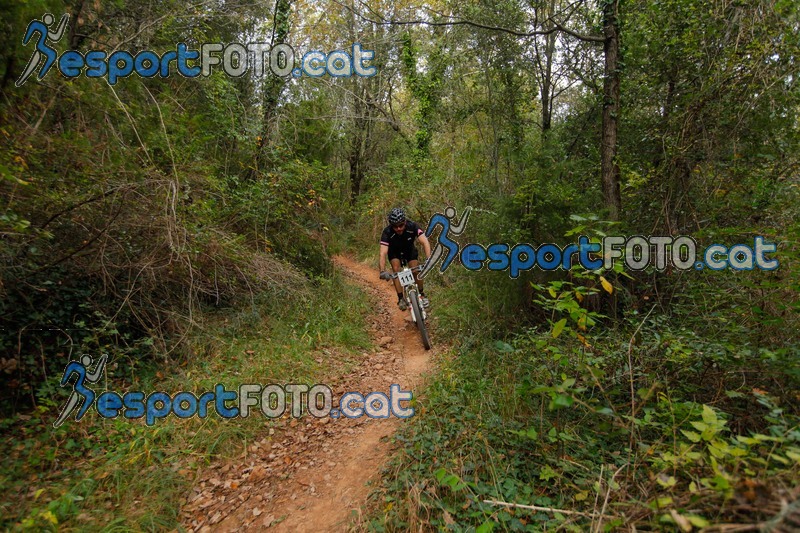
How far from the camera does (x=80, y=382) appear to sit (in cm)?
403

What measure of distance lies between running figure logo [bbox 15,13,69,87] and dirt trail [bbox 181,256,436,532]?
171 inches

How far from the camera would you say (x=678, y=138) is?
4273 millimetres

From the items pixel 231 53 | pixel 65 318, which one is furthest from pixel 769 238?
pixel 231 53

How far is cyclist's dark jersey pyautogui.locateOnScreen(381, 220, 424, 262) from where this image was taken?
6129mm

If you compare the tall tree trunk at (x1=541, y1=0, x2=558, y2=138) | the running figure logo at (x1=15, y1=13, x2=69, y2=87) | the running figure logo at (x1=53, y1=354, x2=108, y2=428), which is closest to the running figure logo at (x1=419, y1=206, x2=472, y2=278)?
the tall tree trunk at (x1=541, y1=0, x2=558, y2=138)

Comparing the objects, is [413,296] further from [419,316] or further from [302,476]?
[302,476]

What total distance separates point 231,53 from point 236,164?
2.35m

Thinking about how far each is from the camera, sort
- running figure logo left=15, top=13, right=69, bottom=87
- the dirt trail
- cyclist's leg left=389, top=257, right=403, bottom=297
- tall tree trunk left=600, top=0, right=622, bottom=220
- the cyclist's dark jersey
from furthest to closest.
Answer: cyclist's leg left=389, top=257, right=403, bottom=297 → the cyclist's dark jersey → tall tree trunk left=600, top=0, right=622, bottom=220 → running figure logo left=15, top=13, right=69, bottom=87 → the dirt trail

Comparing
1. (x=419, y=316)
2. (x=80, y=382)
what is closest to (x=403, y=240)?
(x=419, y=316)

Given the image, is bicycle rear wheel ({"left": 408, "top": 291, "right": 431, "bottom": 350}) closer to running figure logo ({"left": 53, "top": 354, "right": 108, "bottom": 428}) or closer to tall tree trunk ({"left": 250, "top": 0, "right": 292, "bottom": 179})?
running figure logo ({"left": 53, "top": 354, "right": 108, "bottom": 428})

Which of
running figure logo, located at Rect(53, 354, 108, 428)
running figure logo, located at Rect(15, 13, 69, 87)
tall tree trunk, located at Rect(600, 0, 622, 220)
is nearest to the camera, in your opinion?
running figure logo, located at Rect(15, 13, 69, 87)

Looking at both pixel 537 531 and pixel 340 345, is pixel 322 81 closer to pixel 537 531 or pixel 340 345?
pixel 340 345

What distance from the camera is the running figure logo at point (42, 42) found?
358cm

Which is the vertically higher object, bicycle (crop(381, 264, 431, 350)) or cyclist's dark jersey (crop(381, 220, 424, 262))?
cyclist's dark jersey (crop(381, 220, 424, 262))
